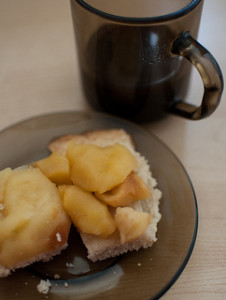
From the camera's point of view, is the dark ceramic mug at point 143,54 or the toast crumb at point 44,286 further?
the dark ceramic mug at point 143,54

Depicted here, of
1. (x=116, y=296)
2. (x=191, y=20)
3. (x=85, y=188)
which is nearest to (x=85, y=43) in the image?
(x=191, y=20)

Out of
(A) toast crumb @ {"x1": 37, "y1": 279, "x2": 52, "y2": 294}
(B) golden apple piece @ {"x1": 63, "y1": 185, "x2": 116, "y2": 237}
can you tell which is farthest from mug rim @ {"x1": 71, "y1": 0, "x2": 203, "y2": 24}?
(A) toast crumb @ {"x1": 37, "y1": 279, "x2": 52, "y2": 294}

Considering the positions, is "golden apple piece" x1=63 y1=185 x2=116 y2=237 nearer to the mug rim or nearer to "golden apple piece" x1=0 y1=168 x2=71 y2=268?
"golden apple piece" x1=0 y1=168 x2=71 y2=268

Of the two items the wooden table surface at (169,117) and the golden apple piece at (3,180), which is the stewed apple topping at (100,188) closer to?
the golden apple piece at (3,180)

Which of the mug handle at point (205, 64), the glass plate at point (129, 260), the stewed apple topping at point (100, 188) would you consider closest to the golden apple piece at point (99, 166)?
the stewed apple topping at point (100, 188)

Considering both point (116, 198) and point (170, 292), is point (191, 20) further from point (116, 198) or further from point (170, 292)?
point (170, 292)

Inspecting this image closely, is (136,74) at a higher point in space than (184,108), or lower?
higher
